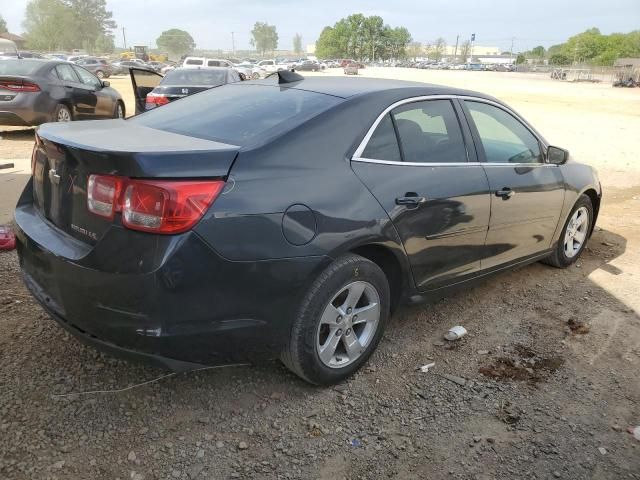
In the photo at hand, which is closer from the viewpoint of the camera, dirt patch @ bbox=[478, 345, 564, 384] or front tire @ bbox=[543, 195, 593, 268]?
dirt patch @ bbox=[478, 345, 564, 384]

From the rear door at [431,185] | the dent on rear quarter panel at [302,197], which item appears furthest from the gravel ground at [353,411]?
the dent on rear quarter panel at [302,197]

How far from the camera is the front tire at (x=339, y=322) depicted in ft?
9.10

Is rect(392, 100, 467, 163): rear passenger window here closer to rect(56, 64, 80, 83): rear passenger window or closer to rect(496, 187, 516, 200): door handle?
rect(496, 187, 516, 200): door handle

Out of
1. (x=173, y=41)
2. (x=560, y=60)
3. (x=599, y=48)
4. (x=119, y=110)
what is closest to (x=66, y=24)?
(x=173, y=41)

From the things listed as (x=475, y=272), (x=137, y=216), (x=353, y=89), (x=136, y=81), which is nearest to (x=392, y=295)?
(x=475, y=272)

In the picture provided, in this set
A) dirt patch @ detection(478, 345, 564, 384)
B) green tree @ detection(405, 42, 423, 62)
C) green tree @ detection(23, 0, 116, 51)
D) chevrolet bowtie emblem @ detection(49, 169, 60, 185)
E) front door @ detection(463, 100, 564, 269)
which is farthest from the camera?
green tree @ detection(405, 42, 423, 62)

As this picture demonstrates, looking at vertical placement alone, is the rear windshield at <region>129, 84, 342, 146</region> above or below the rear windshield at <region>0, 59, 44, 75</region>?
above

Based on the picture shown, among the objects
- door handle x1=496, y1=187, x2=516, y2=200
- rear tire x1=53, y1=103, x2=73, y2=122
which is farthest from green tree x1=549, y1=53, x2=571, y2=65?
door handle x1=496, y1=187, x2=516, y2=200

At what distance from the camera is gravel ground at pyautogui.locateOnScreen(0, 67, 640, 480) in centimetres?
252

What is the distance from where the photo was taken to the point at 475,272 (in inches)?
151

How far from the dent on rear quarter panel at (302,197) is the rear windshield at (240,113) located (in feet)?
0.44

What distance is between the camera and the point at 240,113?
10.6 feet

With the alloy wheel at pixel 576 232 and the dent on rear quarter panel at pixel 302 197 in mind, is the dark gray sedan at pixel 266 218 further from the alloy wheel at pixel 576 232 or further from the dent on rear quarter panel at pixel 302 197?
the alloy wheel at pixel 576 232

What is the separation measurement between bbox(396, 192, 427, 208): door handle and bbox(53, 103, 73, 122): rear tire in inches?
361
